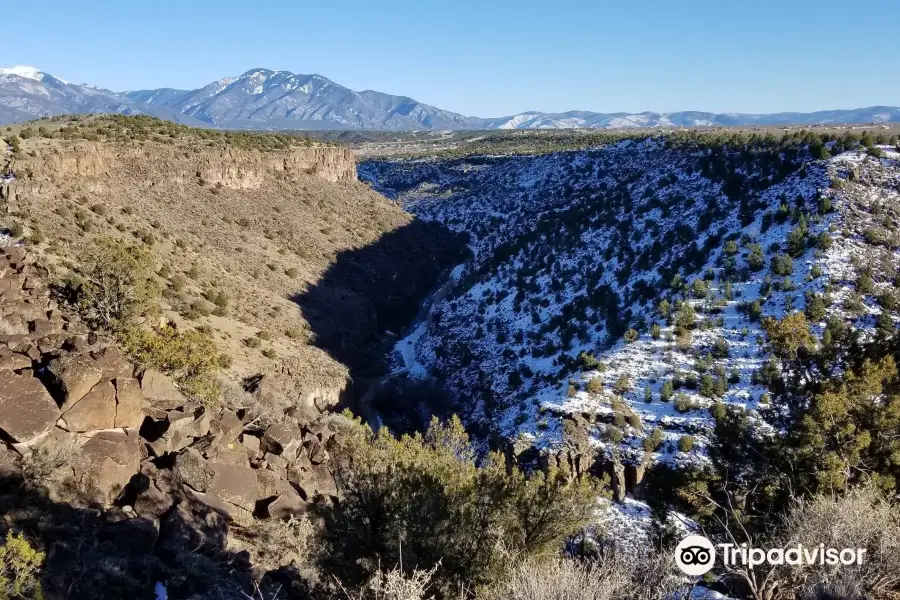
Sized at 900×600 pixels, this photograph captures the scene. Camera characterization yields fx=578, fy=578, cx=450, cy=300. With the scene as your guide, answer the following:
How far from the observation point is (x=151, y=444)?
12828 mm

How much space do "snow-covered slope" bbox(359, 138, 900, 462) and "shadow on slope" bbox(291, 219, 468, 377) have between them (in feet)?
9.81

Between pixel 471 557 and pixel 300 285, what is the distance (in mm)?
29609

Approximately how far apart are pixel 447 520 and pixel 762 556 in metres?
4.60

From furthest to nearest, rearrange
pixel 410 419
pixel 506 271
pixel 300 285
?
1. pixel 506 271
2. pixel 300 285
3. pixel 410 419

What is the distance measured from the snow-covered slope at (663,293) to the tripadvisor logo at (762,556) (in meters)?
11.1

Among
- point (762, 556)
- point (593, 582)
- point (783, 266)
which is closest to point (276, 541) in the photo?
point (593, 582)

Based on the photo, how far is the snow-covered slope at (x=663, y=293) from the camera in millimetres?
21594

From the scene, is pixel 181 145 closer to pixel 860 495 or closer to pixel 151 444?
pixel 151 444

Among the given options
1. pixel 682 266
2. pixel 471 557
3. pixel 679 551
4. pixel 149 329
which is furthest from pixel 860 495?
pixel 682 266

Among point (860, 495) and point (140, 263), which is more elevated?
point (140, 263)

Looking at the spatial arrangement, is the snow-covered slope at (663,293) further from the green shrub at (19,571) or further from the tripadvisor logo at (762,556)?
the green shrub at (19,571)

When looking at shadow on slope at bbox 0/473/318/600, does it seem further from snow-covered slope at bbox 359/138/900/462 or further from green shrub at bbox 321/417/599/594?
snow-covered slope at bbox 359/138/900/462

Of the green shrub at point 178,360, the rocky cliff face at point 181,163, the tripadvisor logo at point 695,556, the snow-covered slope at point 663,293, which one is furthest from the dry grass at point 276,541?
the rocky cliff face at point 181,163

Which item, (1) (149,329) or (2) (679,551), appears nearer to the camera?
(2) (679,551)
